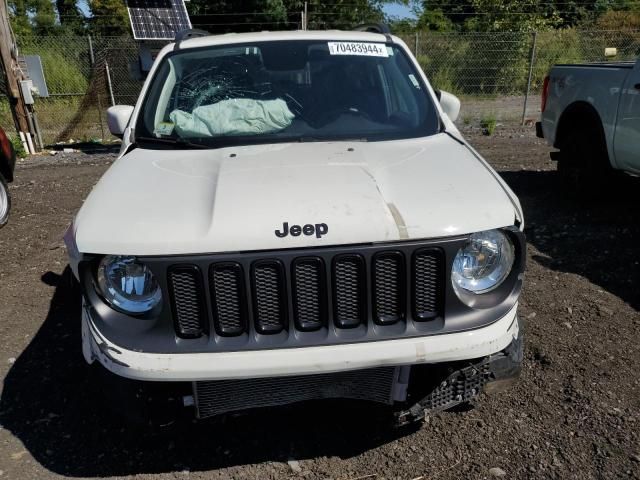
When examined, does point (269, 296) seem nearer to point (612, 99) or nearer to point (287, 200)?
point (287, 200)

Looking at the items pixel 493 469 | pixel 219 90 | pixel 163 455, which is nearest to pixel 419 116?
pixel 219 90

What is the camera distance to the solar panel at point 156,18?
1158 centimetres

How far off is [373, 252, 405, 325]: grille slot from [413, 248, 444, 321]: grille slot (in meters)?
0.06

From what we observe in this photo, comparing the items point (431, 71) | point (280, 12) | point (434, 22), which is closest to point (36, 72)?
point (431, 71)

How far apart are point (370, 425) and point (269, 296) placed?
46.3 inches

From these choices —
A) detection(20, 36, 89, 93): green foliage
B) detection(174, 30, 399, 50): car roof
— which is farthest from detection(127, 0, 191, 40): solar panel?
detection(174, 30, 399, 50): car roof

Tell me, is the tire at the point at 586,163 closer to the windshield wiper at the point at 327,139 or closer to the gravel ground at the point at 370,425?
the gravel ground at the point at 370,425

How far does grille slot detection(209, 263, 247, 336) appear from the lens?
2176 mm

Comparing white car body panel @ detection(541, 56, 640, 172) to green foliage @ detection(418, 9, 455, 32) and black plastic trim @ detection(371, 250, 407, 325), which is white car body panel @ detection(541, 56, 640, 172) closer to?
black plastic trim @ detection(371, 250, 407, 325)

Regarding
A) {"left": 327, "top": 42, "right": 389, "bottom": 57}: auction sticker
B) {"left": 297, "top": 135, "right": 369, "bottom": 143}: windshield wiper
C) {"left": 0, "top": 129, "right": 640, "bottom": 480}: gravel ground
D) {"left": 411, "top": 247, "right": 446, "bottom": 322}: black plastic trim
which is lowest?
{"left": 0, "top": 129, "right": 640, "bottom": 480}: gravel ground

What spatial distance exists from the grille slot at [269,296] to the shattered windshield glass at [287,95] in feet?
3.86

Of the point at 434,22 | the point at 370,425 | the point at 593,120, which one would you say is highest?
the point at 593,120

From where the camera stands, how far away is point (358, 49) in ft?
12.4

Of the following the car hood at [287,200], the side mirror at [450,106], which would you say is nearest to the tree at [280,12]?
the side mirror at [450,106]
